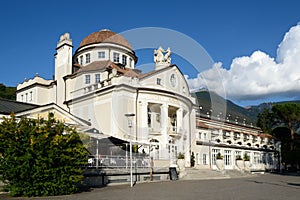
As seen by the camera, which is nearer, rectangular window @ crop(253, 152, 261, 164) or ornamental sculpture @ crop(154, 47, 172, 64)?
ornamental sculpture @ crop(154, 47, 172, 64)

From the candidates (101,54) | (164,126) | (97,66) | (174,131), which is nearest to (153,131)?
(164,126)

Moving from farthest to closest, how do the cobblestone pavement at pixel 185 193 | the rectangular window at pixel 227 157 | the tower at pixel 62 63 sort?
1. the rectangular window at pixel 227 157
2. the tower at pixel 62 63
3. the cobblestone pavement at pixel 185 193

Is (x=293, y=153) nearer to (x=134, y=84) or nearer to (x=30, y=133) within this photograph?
(x=134, y=84)

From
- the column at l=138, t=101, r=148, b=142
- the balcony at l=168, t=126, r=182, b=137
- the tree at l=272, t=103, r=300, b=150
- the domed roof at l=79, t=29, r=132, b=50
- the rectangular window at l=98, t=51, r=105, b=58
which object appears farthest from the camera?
the tree at l=272, t=103, r=300, b=150

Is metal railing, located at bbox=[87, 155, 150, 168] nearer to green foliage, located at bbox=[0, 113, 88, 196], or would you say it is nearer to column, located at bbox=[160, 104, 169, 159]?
green foliage, located at bbox=[0, 113, 88, 196]

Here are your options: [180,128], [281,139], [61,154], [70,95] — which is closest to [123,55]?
[70,95]

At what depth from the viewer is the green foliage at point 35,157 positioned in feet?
47.7

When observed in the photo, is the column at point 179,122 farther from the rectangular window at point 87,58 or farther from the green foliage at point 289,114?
the green foliage at point 289,114

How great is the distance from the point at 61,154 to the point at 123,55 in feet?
101

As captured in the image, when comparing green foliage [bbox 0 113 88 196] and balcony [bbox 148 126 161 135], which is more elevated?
balcony [bbox 148 126 161 135]

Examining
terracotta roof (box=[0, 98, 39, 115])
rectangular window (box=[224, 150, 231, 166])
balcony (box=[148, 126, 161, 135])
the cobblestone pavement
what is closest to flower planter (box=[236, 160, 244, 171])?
rectangular window (box=[224, 150, 231, 166])

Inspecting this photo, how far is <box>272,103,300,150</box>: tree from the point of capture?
60181 mm

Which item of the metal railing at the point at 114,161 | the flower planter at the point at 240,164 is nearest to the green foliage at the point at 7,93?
the flower planter at the point at 240,164

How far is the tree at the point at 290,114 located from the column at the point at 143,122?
3608cm
